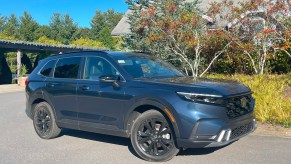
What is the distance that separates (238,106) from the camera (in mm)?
5234

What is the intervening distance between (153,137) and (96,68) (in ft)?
5.93

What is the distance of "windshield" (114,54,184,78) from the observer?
595 centimetres

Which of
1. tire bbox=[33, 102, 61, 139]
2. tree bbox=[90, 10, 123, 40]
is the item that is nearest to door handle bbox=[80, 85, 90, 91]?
tire bbox=[33, 102, 61, 139]

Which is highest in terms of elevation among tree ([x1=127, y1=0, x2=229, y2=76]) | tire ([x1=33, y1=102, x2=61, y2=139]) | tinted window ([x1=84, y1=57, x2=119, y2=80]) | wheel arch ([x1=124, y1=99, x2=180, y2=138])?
tree ([x1=127, y1=0, x2=229, y2=76])

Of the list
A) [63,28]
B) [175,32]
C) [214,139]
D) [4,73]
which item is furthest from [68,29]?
[214,139]

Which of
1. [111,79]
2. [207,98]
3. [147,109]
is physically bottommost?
[147,109]

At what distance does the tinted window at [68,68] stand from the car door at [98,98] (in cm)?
28

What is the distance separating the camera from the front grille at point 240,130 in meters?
5.05

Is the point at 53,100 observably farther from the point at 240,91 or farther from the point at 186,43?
the point at 186,43

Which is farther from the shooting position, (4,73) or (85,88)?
(4,73)

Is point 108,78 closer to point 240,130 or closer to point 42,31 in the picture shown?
point 240,130

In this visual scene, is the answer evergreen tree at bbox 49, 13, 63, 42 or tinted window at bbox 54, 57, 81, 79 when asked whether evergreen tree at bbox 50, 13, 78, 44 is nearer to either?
evergreen tree at bbox 49, 13, 63, 42

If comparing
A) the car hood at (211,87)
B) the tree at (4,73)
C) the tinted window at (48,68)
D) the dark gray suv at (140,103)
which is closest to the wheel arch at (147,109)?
the dark gray suv at (140,103)

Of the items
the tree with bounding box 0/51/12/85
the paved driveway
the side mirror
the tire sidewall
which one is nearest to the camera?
the paved driveway
